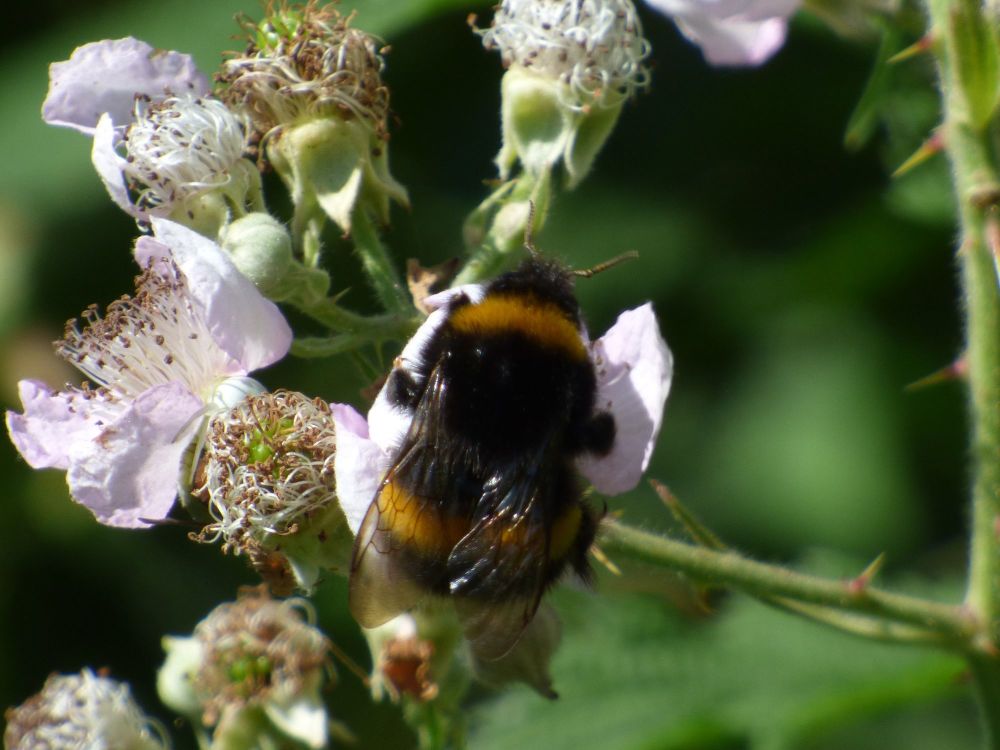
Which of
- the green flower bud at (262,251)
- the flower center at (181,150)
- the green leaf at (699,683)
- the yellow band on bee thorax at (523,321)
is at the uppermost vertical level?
the flower center at (181,150)

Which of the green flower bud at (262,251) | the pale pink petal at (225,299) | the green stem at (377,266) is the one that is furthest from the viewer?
the green stem at (377,266)

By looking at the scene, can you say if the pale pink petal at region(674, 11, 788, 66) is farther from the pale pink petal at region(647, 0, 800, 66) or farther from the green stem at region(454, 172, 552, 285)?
the green stem at region(454, 172, 552, 285)

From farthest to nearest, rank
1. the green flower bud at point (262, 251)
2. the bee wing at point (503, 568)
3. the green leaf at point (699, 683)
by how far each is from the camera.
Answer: the green leaf at point (699, 683), the green flower bud at point (262, 251), the bee wing at point (503, 568)

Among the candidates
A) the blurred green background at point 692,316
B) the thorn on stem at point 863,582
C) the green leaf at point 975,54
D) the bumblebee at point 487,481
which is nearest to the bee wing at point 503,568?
the bumblebee at point 487,481

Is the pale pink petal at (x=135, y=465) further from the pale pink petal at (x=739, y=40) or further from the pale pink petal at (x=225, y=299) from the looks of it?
the pale pink petal at (x=739, y=40)

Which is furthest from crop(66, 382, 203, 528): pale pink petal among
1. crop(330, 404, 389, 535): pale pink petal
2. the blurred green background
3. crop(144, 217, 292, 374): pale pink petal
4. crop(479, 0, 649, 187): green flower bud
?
the blurred green background
